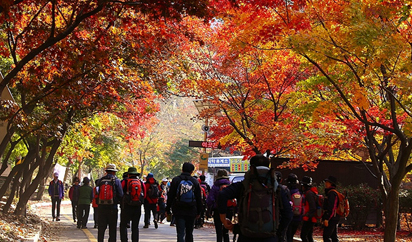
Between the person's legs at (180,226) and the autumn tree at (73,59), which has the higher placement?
the autumn tree at (73,59)

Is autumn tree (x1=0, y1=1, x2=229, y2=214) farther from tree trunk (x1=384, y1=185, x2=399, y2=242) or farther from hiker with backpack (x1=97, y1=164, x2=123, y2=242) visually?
tree trunk (x1=384, y1=185, x2=399, y2=242)

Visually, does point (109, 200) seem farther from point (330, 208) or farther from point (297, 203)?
point (330, 208)

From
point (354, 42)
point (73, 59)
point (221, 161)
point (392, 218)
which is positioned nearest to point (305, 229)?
point (392, 218)

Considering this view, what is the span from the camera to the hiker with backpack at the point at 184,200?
9721mm

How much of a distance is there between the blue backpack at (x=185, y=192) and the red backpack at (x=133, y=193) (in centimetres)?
174

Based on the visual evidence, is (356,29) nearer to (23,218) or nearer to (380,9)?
(380,9)

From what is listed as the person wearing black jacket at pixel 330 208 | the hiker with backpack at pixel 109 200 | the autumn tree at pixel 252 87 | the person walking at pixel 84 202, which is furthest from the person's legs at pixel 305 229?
the person walking at pixel 84 202

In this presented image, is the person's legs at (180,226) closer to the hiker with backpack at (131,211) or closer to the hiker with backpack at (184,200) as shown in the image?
the hiker with backpack at (184,200)

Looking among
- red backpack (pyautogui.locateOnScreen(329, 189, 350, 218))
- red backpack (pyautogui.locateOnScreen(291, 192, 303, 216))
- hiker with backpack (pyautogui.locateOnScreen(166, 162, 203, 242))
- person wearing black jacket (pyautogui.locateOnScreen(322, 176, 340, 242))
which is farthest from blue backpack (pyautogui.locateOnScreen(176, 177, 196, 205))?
red backpack (pyautogui.locateOnScreen(329, 189, 350, 218))

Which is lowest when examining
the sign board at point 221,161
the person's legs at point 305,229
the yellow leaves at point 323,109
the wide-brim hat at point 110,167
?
the person's legs at point 305,229

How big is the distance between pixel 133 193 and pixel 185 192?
1.99 meters

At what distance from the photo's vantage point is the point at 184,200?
970 cm

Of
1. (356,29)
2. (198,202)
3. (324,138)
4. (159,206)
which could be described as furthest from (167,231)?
(356,29)

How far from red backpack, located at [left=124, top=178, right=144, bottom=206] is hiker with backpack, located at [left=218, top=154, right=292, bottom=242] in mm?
5406
